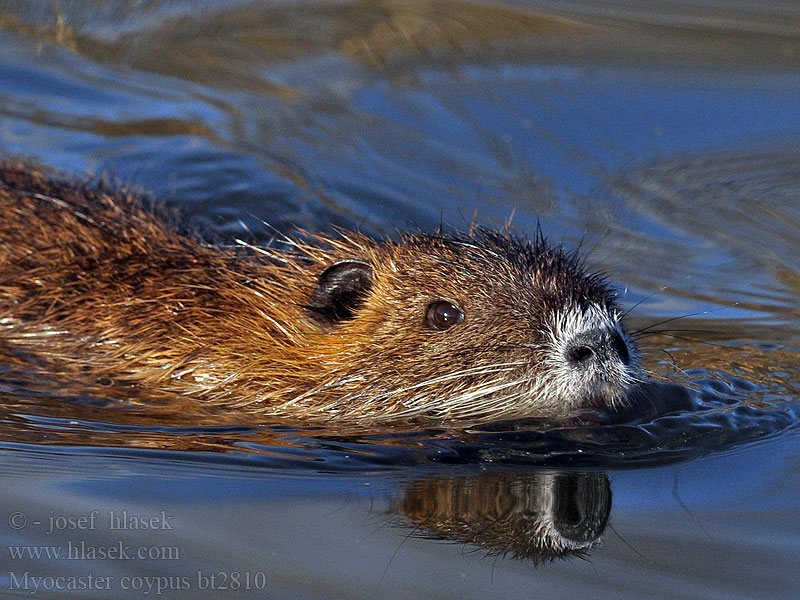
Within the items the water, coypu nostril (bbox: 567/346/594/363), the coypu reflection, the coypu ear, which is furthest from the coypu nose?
the coypu ear

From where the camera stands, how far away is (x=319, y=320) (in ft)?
15.7

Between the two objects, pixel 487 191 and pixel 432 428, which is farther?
pixel 487 191

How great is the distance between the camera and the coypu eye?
4480 mm

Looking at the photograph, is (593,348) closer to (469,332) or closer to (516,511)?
(469,332)

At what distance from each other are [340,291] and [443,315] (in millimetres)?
456

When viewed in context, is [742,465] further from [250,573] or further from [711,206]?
[711,206]

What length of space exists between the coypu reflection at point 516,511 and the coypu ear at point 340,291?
3.25 feet

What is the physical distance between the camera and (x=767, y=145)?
24.4ft

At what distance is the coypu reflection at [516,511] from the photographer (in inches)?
138

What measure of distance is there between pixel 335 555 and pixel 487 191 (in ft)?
13.9

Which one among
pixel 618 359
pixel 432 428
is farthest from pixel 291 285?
pixel 618 359

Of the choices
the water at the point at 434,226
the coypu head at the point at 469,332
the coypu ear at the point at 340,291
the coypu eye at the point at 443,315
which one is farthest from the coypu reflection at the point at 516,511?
the coypu ear at the point at 340,291

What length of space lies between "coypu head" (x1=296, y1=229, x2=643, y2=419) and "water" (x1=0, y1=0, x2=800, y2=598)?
153 millimetres

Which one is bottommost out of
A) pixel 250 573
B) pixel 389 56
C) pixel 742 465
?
pixel 250 573
